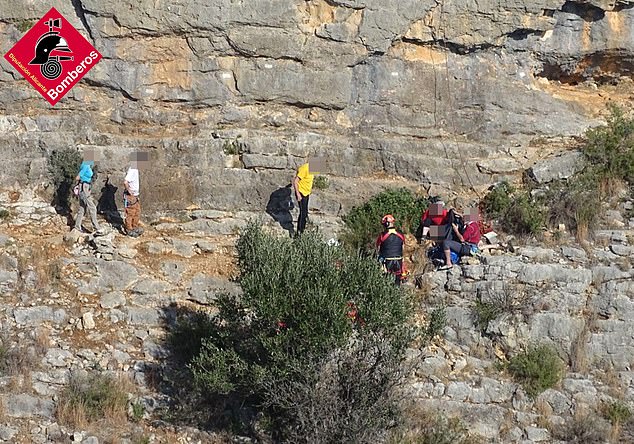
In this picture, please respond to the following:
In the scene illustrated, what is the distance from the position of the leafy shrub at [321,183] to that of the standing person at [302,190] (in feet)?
2.62

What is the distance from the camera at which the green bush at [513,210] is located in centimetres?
1312

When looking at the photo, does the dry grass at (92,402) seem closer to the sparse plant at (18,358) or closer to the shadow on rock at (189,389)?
the shadow on rock at (189,389)

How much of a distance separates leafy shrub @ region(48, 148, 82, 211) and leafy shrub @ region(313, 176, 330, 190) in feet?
12.4

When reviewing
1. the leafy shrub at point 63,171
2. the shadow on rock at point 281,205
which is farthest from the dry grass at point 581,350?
the leafy shrub at point 63,171

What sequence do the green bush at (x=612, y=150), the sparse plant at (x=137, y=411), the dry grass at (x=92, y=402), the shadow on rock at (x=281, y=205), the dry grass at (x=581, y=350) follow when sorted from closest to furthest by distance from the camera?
1. the dry grass at (x=92, y=402)
2. the sparse plant at (x=137, y=411)
3. the dry grass at (x=581, y=350)
4. the shadow on rock at (x=281, y=205)
5. the green bush at (x=612, y=150)

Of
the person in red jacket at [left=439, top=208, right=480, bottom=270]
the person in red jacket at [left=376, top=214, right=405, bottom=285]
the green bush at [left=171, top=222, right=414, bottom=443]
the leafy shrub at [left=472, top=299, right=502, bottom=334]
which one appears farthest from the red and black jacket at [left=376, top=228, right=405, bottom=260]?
the green bush at [left=171, top=222, right=414, bottom=443]

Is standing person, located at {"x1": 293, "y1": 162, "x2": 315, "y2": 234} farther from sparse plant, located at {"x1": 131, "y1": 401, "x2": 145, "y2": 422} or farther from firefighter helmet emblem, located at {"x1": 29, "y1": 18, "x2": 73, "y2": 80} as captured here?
firefighter helmet emblem, located at {"x1": 29, "y1": 18, "x2": 73, "y2": 80}

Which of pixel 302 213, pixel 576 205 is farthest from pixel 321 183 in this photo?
pixel 576 205

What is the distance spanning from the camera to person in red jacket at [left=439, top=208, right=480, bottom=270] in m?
12.3

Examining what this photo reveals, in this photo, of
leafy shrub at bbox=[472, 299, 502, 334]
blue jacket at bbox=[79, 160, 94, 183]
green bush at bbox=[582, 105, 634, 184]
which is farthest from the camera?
green bush at bbox=[582, 105, 634, 184]

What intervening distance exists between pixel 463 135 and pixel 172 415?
7469 mm

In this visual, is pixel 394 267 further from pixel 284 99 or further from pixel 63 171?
pixel 63 171

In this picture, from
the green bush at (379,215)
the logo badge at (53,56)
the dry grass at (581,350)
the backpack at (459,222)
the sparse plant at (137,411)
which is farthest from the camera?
the logo badge at (53,56)

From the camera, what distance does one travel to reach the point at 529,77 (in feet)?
51.1
